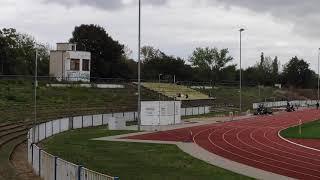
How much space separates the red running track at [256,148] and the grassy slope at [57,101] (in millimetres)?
14843

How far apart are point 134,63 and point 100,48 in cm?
3275

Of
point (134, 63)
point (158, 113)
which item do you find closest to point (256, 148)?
point (158, 113)

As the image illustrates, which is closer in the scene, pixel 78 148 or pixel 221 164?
pixel 221 164

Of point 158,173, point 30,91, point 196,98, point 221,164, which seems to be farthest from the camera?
point 196,98

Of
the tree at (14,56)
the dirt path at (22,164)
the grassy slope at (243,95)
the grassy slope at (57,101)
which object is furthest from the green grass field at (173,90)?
the dirt path at (22,164)

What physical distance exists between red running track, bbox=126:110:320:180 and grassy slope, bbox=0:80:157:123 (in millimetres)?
14843

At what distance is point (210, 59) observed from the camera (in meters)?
174

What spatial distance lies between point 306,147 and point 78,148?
14407 millimetres

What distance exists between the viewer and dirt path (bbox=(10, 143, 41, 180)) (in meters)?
25.2

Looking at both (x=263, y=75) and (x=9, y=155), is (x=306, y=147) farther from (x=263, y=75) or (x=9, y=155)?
(x=263, y=75)

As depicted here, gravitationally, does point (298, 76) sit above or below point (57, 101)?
above

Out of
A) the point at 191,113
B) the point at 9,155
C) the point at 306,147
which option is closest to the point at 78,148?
the point at 9,155

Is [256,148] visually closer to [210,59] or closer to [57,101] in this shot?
[57,101]

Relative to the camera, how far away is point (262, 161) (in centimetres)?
3058
